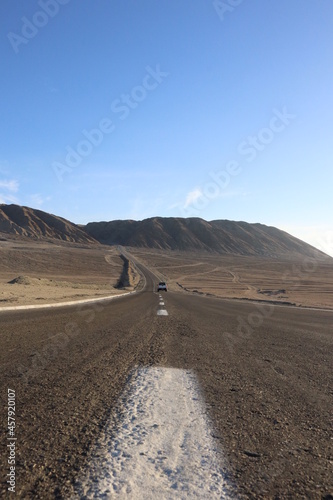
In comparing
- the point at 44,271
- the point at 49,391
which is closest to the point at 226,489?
the point at 49,391

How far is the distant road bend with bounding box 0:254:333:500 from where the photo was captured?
2279mm

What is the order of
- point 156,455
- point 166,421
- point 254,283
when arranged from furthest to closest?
point 254,283
point 166,421
point 156,455

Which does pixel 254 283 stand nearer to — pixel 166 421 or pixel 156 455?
pixel 166 421

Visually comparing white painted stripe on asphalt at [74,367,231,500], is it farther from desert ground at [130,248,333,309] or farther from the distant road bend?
desert ground at [130,248,333,309]

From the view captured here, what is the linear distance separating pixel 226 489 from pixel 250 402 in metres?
2.01

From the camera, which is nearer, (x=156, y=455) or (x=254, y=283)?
(x=156, y=455)

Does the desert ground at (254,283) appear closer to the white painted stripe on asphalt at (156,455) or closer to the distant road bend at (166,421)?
the distant road bend at (166,421)

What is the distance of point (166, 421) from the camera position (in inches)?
133

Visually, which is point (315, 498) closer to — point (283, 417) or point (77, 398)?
point (283, 417)

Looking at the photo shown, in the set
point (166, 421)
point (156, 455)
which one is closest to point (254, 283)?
point (166, 421)

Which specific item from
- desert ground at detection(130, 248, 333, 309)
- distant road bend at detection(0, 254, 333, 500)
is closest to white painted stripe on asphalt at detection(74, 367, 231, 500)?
distant road bend at detection(0, 254, 333, 500)

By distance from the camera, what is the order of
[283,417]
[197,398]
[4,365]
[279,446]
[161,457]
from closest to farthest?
[161,457], [279,446], [283,417], [197,398], [4,365]

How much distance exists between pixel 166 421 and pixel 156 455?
2.45ft

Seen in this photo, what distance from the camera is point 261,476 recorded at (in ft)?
7.87
